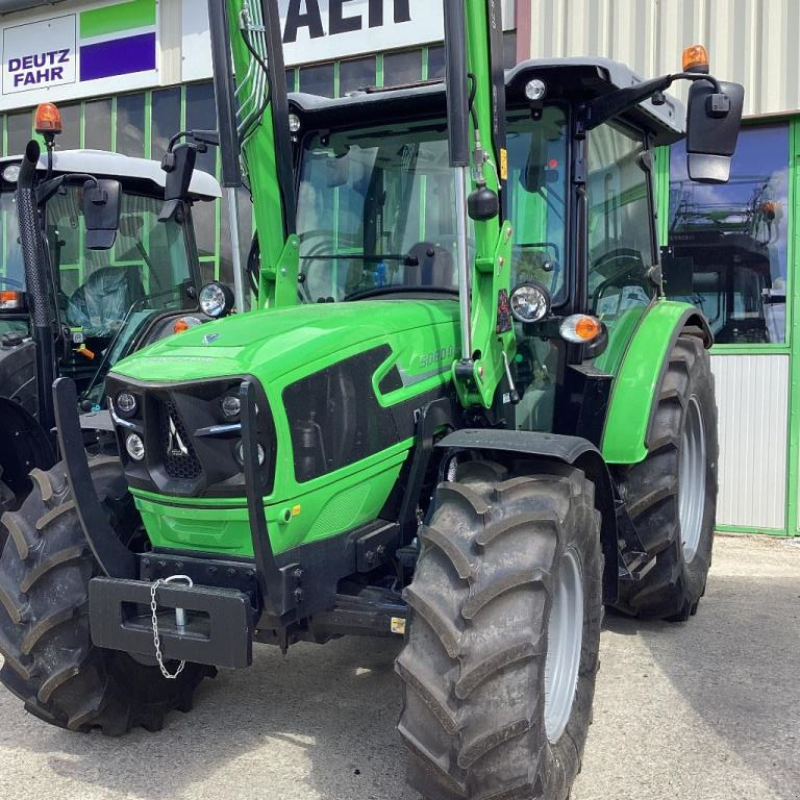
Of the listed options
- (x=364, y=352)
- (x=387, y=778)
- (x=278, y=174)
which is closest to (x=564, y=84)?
(x=278, y=174)

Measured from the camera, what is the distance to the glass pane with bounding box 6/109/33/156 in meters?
10.4

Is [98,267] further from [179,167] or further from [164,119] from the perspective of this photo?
[164,119]

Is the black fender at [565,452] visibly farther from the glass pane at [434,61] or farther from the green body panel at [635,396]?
the glass pane at [434,61]

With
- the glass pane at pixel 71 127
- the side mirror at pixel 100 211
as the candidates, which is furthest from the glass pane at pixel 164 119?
the side mirror at pixel 100 211

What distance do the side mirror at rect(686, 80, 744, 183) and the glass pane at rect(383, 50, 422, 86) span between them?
511 cm

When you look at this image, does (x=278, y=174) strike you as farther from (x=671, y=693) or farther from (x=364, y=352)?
(x=671, y=693)

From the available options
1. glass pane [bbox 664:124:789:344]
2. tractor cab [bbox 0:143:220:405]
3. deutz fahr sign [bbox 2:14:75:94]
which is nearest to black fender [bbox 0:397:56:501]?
tractor cab [bbox 0:143:220:405]

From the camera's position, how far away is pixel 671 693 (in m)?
3.95

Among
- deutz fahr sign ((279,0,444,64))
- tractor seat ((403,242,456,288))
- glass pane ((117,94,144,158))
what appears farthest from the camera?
glass pane ((117,94,144,158))

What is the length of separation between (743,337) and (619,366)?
338cm

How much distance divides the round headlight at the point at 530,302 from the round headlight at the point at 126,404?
1437 mm

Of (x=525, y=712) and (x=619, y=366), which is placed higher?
(x=619, y=366)

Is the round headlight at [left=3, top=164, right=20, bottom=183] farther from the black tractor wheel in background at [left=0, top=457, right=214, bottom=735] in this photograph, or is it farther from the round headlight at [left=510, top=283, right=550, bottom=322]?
the round headlight at [left=510, top=283, right=550, bottom=322]

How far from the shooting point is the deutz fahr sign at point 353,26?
8188 millimetres
